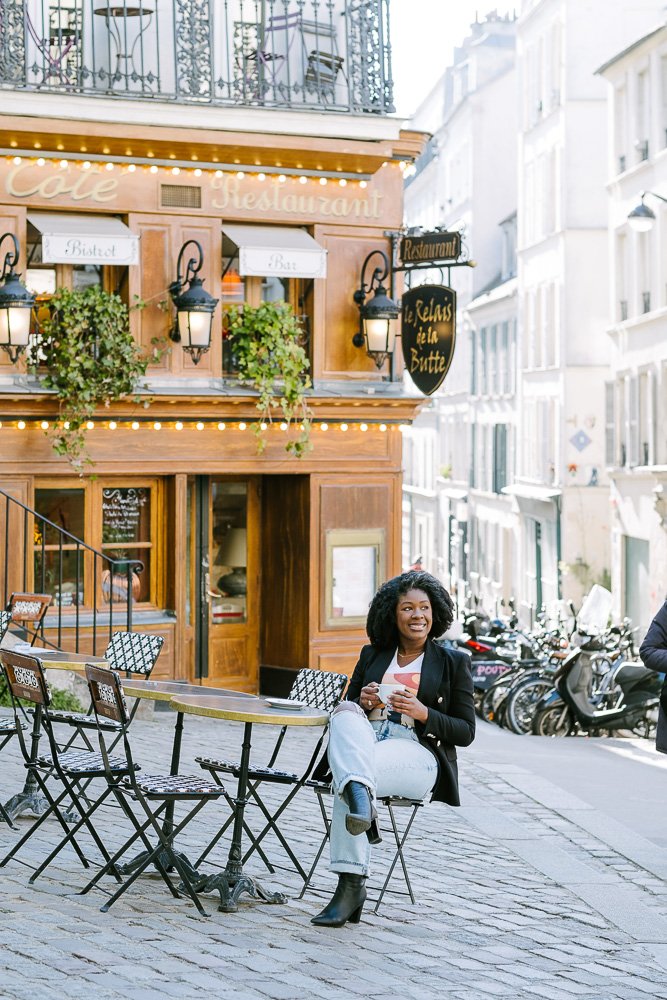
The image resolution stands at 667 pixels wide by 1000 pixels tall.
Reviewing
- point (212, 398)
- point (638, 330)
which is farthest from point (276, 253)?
point (638, 330)

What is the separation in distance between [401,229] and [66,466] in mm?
4283

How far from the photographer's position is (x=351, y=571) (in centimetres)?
1673

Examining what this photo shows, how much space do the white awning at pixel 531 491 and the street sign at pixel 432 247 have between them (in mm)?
22668

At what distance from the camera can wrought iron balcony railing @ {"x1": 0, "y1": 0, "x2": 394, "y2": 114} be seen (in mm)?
15648

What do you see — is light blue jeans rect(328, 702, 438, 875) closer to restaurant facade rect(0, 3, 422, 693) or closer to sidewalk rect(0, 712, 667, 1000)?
sidewalk rect(0, 712, 667, 1000)

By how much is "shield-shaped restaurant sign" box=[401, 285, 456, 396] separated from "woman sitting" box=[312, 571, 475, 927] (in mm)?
8934

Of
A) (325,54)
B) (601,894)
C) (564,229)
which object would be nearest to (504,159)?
(564,229)

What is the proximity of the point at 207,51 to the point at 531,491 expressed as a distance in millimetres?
26277

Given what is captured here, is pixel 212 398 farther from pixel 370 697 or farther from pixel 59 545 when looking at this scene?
pixel 370 697

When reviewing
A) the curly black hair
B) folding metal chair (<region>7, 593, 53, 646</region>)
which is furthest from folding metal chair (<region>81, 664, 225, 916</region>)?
folding metal chair (<region>7, 593, 53, 646</region>)

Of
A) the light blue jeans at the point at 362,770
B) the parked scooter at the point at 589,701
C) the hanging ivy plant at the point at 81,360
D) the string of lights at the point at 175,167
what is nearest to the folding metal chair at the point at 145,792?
the light blue jeans at the point at 362,770

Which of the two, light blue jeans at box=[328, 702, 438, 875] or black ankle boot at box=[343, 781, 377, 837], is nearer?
black ankle boot at box=[343, 781, 377, 837]

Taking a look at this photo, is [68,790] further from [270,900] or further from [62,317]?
[62,317]

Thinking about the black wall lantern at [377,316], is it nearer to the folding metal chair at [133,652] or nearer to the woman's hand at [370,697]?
the folding metal chair at [133,652]
